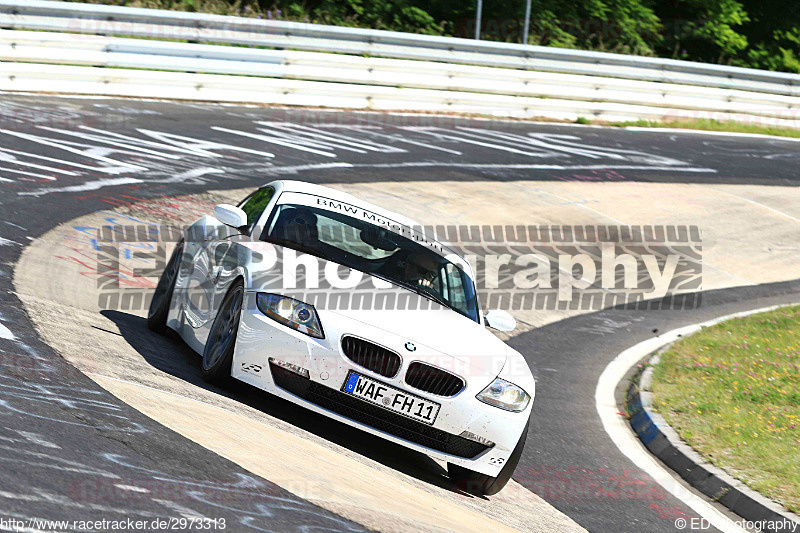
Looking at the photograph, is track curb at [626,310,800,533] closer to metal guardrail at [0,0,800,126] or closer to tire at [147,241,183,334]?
tire at [147,241,183,334]

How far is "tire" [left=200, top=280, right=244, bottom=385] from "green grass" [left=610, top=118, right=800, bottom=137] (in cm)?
1931

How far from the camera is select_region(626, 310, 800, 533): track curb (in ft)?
22.6

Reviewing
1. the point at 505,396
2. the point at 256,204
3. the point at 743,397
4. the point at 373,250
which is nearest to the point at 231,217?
the point at 256,204

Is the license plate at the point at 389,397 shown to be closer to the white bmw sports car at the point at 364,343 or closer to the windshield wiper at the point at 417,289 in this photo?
the white bmw sports car at the point at 364,343

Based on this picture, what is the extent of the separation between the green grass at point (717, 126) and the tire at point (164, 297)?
18.1m

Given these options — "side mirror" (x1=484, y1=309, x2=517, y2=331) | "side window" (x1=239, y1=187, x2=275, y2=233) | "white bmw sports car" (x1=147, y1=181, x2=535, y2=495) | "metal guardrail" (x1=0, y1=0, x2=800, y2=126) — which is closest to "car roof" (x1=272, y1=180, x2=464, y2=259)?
"side window" (x1=239, y1=187, x2=275, y2=233)

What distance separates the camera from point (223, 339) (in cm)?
648

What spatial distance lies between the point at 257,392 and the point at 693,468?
3.54 meters

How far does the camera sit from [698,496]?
7484mm

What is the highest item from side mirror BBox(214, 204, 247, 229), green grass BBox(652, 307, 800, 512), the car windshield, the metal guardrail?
the metal guardrail

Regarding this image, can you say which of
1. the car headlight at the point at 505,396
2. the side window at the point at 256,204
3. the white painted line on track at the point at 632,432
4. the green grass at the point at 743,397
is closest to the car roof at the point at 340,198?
the side window at the point at 256,204

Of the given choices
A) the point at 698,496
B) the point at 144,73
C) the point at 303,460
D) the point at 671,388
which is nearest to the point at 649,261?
the point at 671,388

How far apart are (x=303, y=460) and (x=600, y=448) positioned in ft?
12.3

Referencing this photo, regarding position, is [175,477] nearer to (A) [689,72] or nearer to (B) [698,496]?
(B) [698,496]
